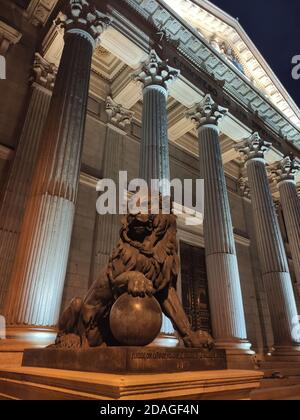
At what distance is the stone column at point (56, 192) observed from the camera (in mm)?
5016

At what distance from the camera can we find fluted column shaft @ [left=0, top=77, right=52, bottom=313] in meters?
6.75

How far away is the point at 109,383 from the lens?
159 cm

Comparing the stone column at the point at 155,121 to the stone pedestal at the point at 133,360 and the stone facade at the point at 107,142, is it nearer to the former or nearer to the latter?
the stone facade at the point at 107,142

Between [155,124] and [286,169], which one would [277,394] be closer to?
[155,124]

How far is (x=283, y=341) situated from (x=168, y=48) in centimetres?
1058

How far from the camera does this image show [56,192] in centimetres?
582

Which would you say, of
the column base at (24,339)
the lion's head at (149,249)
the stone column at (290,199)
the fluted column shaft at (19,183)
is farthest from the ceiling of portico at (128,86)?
the column base at (24,339)

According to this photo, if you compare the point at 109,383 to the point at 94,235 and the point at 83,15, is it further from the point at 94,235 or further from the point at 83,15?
the point at 83,15

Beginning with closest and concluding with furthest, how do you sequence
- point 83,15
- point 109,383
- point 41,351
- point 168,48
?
point 109,383 → point 41,351 → point 83,15 → point 168,48

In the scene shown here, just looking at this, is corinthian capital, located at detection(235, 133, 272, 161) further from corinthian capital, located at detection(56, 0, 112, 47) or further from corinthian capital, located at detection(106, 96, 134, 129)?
corinthian capital, located at detection(56, 0, 112, 47)

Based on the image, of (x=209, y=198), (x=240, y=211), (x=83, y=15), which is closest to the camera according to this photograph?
(x=83, y=15)

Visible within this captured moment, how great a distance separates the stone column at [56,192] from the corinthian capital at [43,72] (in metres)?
1.53

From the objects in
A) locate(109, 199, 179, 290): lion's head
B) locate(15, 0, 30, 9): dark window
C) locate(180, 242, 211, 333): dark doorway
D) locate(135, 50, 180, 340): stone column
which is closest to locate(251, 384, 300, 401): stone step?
locate(135, 50, 180, 340): stone column
